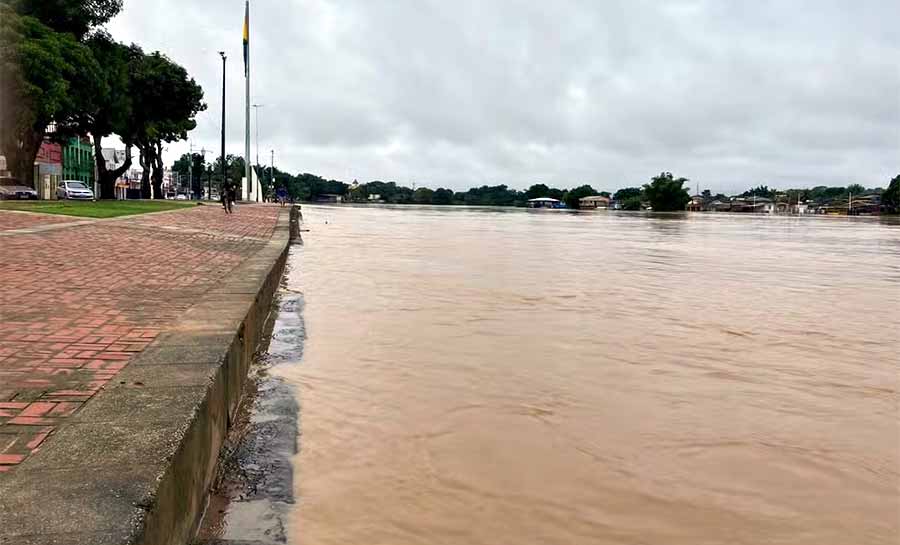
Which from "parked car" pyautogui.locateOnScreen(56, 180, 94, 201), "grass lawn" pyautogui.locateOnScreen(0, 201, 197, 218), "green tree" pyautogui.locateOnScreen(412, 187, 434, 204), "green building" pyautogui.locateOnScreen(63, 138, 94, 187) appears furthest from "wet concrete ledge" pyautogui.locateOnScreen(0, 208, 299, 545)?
"green tree" pyautogui.locateOnScreen(412, 187, 434, 204)

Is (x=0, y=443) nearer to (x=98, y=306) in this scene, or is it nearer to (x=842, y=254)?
(x=98, y=306)

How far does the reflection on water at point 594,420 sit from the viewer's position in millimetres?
3438

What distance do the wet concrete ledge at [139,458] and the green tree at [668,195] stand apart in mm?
127069

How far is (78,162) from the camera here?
8062cm

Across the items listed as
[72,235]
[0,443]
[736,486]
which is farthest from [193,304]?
[72,235]

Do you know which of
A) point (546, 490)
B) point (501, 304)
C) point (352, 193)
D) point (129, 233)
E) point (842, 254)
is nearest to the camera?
point (546, 490)

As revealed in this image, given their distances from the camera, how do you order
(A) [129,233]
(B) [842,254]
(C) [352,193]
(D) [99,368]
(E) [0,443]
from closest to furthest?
(E) [0,443]
(D) [99,368]
(A) [129,233]
(B) [842,254]
(C) [352,193]

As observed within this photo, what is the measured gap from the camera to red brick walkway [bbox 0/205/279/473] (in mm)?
3412

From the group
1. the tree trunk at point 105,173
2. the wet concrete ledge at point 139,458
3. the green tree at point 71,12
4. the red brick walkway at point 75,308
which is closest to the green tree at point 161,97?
the tree trunk at point 105,173

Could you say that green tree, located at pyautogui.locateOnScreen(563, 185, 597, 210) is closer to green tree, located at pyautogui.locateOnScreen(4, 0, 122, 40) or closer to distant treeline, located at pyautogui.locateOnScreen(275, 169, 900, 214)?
distant treeline, located at pyautogui.locateOnScreen(275, 169, 900, 214)

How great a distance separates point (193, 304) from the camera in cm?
597

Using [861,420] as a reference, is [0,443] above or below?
above

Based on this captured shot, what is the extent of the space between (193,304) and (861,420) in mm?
4768

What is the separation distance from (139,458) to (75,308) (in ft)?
11.8
